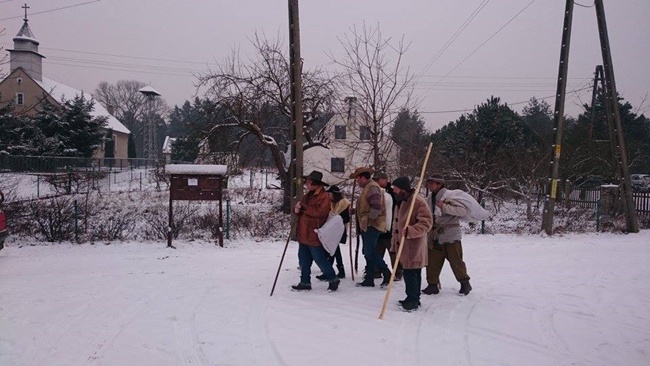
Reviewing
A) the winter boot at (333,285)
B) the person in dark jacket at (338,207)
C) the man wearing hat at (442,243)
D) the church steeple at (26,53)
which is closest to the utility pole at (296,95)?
the person in dark jacket at (338,207)

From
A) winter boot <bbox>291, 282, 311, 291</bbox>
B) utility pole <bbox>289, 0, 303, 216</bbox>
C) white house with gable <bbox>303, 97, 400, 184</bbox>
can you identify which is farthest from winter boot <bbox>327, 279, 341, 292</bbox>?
white house with gable <bbox>303, 97, 400, 184</bbox>

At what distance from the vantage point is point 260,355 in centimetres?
453

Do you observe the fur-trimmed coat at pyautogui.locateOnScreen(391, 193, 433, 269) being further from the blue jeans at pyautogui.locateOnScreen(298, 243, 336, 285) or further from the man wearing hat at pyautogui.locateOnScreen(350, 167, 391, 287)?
the blue jeans at pyautogui.locateOnScreen(298, 243, 336, 285)

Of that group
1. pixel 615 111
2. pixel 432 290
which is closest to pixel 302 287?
pixel 432 290

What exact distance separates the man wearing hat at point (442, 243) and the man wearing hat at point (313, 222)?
147 cm

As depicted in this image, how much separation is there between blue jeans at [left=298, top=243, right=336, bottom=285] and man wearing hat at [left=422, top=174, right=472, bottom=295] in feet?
4.86

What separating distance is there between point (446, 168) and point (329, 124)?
6.17m

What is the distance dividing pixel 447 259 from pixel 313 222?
81.0 inches

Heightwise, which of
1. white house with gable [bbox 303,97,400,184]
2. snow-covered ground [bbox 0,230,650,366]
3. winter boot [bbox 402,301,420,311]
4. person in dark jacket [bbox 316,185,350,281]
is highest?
white house with gable [bbox 303,97,400,184]

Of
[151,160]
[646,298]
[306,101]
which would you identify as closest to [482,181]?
[306,101]

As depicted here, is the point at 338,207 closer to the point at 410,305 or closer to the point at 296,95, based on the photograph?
the point at 410,305

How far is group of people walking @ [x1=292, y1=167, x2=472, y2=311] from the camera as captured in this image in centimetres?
603

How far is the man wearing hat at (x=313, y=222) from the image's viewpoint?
22.2ft

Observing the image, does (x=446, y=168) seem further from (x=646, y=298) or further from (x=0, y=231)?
(x=0, y=231)
